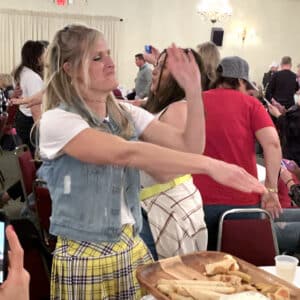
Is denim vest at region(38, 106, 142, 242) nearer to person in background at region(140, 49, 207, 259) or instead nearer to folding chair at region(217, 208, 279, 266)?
person in background at region(140, 49, 207, 259)

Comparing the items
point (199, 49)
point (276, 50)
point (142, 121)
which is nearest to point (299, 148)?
point (199, 49)

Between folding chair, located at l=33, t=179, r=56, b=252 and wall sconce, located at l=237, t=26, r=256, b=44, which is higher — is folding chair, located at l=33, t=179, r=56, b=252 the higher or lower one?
the lower one

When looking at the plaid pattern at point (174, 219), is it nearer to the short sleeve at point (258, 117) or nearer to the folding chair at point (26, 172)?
the short sleeve at point (258, 117)

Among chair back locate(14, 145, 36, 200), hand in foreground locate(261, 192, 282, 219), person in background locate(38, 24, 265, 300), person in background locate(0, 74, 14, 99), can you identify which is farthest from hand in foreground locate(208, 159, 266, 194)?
person in background locate(0, 74, 14, 99)

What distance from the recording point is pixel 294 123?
4.11 m

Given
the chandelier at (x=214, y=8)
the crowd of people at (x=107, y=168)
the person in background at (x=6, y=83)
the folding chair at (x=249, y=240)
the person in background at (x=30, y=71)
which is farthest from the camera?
the chandelier at (x=214, y=8)

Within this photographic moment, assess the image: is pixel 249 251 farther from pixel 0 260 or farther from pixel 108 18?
pixel 108 18

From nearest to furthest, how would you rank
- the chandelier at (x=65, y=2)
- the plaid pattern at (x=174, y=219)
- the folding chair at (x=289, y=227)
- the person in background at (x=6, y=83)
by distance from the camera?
the plaid pattern at (x=174, y=219)
the folding chair at (x=289, y=227)
the person in background at (x=6, y=83)
the chandelier at (x=65, y=2)

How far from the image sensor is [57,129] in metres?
1.43

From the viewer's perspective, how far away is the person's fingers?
31.3 inches

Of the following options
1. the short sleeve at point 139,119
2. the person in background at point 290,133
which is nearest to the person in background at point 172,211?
the short sleeve at point 139,119

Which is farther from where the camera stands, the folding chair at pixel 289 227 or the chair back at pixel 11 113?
the chair back at pixel 11 113

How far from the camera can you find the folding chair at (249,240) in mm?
2191

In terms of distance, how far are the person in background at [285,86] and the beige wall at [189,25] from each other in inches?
132
